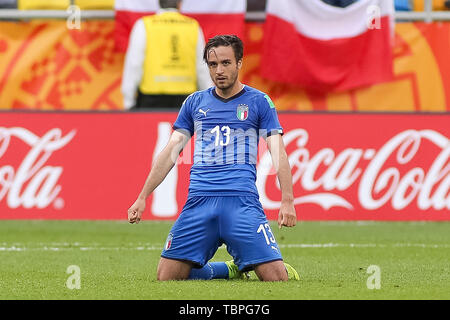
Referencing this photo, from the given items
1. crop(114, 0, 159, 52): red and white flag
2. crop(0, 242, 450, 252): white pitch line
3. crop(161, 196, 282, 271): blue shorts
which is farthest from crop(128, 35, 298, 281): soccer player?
crop(114, 0, 159, 52): red and white flag

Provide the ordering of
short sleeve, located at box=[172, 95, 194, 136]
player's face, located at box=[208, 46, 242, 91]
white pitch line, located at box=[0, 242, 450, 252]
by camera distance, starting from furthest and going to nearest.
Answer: white pitch line, located at box=[0, 242, 450, 252] → short sleeve, located at box=[172, 95, 194, 136] → player's face, located at box=[208, 46, 242, 91]

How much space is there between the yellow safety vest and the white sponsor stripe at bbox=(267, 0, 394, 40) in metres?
1.62

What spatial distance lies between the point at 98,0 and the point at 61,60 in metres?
0.99

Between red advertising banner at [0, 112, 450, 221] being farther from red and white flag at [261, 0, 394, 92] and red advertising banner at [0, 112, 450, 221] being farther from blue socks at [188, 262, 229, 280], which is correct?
blue socks at [188, 262, 229, 280]

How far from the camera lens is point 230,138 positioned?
8500 mm

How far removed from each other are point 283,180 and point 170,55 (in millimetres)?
6918

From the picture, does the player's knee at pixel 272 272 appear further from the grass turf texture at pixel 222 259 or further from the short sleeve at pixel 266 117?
the short sleeve at pixel 266 117

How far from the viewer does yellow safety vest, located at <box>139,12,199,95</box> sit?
1465 cm

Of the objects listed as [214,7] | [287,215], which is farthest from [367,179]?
[287,215]

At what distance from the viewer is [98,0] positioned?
52.1 ft

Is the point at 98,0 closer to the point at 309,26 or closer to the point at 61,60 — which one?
the point at 61,60

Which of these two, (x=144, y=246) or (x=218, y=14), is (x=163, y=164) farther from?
(x=218, y=14)

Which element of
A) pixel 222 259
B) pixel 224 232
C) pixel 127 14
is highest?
pixel 127 14
